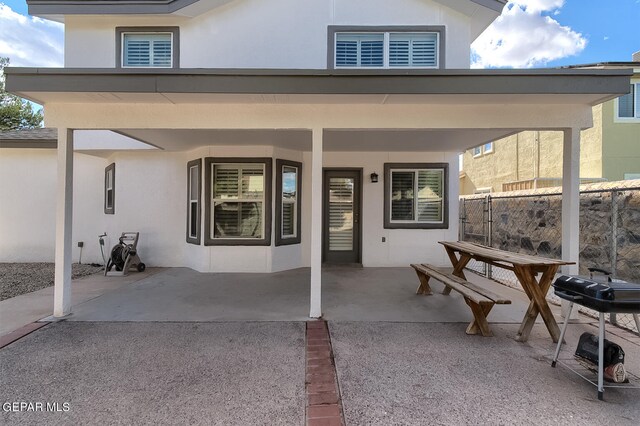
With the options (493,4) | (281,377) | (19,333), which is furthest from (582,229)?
(19,333)

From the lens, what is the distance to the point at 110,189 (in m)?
7.89

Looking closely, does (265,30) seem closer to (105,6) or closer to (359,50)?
(359,50)

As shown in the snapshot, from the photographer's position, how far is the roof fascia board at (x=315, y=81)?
3393 mm

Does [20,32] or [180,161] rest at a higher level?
[20,32]

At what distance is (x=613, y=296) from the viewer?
7.89 feet

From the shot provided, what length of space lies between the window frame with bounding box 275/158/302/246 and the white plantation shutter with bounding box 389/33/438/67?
289 centimetres

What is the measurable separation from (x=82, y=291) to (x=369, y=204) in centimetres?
578

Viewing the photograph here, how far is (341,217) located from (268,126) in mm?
4049

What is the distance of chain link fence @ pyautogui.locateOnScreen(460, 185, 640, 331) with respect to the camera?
5379mm

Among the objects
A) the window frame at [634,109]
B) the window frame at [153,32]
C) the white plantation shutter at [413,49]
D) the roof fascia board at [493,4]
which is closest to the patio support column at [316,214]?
the white plantation shutter at [413,49]

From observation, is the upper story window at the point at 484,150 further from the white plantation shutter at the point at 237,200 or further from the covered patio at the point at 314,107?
the white plantation shutter at the point at 237,200

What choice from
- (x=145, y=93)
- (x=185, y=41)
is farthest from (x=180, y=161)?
(x=145, y=93)

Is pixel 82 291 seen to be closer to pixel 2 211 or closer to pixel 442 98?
pixel 2 211

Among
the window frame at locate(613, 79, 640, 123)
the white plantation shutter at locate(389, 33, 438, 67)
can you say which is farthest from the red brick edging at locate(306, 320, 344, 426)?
the window frame at locate(613, 79, 640, 123)
